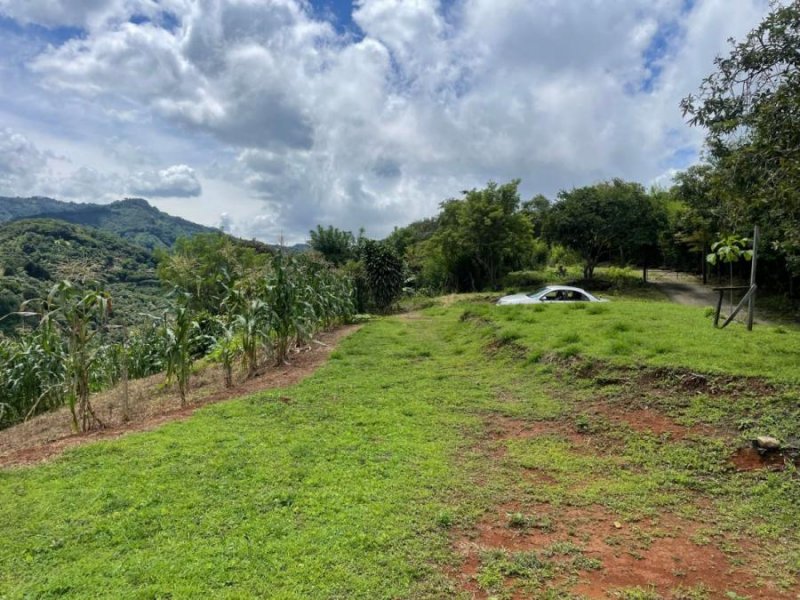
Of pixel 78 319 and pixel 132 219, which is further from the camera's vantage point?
pixel 132 219

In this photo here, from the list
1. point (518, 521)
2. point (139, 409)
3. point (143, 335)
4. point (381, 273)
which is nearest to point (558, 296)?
point (381, 273)

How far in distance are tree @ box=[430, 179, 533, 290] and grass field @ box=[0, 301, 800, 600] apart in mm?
20176

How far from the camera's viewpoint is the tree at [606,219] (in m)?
25.7

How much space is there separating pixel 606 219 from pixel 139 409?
81.0ft

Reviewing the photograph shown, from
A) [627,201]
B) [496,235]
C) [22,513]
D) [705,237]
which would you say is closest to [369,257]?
[496,235]

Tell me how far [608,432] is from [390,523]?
9.97 feet

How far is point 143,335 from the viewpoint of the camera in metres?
11.7

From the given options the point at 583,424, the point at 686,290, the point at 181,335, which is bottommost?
the point at 583,424

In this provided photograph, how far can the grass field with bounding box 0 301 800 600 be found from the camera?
9.84 ft

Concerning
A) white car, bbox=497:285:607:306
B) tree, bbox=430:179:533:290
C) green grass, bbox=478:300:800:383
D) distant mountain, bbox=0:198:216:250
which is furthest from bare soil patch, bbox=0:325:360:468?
distant mountain, bbox=0:198:216:250

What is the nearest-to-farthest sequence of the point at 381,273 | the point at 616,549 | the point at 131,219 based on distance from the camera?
the point at 616,549, the point at 381,273, the point at 131,219

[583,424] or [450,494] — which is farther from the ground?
[583,424]

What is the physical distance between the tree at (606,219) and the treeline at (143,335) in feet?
60.8

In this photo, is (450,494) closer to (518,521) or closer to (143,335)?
(518,521)
